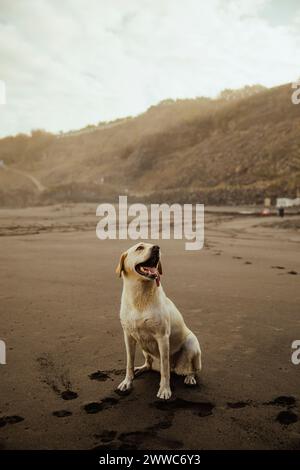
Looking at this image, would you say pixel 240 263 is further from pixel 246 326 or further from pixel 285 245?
pixel 246 326

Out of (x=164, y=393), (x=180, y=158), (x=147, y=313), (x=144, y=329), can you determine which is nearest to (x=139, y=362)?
(x=164, y=393)

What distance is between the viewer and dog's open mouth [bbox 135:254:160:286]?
326cm

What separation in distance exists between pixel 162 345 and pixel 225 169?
47529mm

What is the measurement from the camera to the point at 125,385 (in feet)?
11.2

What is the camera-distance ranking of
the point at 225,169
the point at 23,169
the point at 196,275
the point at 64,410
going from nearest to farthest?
the point at 64,410 < the point at 196,275 < the point at 225,169 < the point at 23,169

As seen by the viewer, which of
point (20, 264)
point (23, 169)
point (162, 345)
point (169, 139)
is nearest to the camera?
point (162, 345)

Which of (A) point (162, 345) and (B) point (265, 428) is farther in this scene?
(A) point (162, 345)

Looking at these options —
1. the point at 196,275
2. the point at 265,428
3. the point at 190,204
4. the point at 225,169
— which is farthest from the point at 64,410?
the point at 225,169

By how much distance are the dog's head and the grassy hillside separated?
32160 mm

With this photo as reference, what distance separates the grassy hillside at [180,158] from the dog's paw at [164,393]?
32.3m

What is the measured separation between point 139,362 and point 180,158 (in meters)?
63.7

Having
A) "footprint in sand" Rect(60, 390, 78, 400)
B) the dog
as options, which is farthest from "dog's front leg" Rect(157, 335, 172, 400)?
"footprint in sand" Rect(60, 390, 78, 400)

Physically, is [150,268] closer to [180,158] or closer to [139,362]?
[139,362]

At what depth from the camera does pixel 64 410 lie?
3023mm
